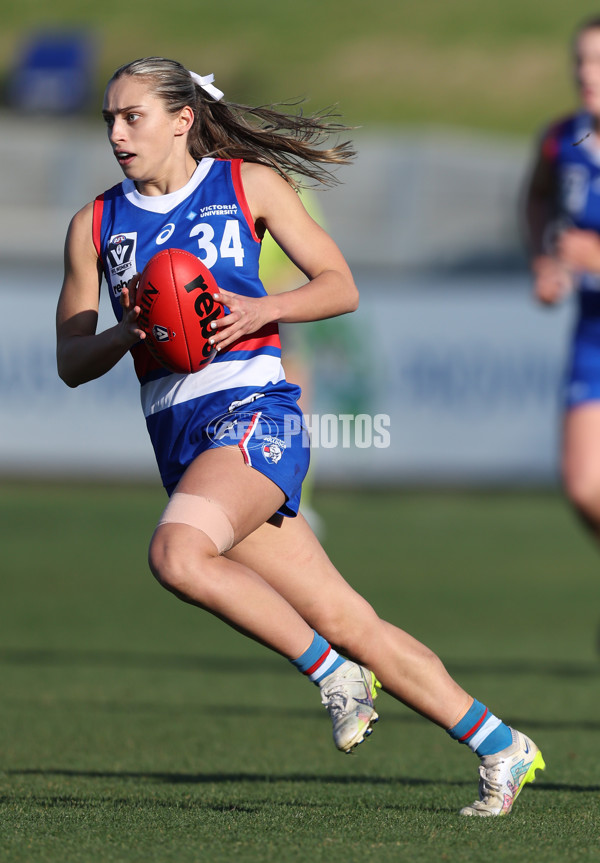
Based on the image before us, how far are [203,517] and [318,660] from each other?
58cm

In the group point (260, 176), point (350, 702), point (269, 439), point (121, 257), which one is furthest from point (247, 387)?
point (350, 702)

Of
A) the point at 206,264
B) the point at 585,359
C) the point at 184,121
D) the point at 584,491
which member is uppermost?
the point at 184,121

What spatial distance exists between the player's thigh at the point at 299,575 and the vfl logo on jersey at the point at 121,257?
0.82m

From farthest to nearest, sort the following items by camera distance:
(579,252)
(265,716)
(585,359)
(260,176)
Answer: (265,716)
(585,359)
(579,252)
(260,176)

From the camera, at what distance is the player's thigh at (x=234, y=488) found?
385 centimetres

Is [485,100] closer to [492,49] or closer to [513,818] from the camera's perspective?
[492,49]

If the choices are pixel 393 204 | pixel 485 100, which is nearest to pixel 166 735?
pixel 393 204

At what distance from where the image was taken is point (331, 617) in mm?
4086

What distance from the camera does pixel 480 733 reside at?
13.5 ft

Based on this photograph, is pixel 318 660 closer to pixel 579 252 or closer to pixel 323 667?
pixel 323 667

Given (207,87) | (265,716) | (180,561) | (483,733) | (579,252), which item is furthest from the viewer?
(265,716)

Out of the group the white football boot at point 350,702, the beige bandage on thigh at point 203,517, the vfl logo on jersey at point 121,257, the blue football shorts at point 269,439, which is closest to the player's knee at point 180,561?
the beige bandage on thigh at point 203,517

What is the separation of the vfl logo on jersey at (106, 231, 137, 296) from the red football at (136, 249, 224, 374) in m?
0.18

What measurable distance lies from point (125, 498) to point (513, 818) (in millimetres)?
12583
